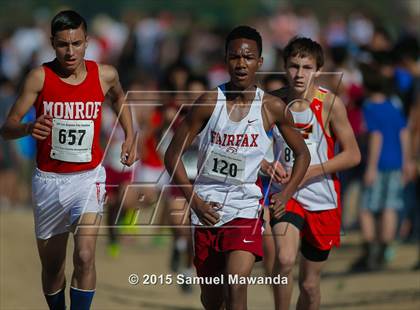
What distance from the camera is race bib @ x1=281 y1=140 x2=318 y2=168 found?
8961 millimetres

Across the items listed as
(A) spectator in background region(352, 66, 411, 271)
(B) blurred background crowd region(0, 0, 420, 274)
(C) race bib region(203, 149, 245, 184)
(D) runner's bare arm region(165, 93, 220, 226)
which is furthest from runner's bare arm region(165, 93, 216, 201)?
(A) spectator in background region(352, 66, 411, 271)

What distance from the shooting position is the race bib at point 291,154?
29.4ft

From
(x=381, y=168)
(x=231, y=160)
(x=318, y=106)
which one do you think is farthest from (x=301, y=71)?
(x=381, y=168)

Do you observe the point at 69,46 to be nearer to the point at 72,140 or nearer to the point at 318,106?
the point at 72,140

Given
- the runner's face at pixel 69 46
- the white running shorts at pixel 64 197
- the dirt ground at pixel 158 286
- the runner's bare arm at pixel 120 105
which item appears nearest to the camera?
the runner's face at pixel 69 46

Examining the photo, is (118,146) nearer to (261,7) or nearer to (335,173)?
(335,173)

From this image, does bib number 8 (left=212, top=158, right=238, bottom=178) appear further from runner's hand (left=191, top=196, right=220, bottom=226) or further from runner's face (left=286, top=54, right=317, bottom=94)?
runner's face (left=286, top=54, right=317, bottom=94)

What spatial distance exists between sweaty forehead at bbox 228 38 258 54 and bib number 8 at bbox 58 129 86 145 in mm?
1271

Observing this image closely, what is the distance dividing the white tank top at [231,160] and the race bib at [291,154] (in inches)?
34.0

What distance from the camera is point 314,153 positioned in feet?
29.7

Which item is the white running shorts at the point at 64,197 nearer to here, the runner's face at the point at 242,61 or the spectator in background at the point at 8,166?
the runner's face at the point at 242,61

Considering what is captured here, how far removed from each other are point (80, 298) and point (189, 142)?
143cm

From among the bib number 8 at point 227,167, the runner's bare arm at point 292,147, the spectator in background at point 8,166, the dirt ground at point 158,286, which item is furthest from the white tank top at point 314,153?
the spectator in background at point 8,166

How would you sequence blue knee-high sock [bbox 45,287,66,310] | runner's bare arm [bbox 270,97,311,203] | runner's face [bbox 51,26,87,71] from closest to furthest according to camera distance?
runner's bare arm [bbox 270,97,311,203] → runner's face [bbox 51,26,87,71] → blue knee-high sock [bbox 45,287,66,310]
